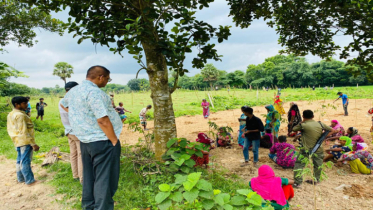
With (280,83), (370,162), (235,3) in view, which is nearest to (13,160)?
(235,3)

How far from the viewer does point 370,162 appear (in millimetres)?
4520

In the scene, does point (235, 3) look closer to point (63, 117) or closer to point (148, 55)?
point (148, 55)

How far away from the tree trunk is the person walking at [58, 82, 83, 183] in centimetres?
136

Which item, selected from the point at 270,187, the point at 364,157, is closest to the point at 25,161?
the point at 270,187

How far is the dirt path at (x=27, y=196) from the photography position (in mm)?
3090

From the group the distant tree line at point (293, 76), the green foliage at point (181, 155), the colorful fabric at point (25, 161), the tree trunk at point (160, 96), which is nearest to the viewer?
the green foliage at point (181, 155)

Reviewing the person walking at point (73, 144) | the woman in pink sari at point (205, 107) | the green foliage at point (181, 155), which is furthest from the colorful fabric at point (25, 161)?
the woman in pink sari at point (205, 107)

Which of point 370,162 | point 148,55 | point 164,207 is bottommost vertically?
point 370,162

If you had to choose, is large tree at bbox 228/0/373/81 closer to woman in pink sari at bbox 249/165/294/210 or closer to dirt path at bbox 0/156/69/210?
woman in pink sari at bbox 249/165/294/210

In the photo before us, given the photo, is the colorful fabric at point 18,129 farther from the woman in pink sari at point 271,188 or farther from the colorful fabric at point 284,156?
the colorful fabric at point 284,156

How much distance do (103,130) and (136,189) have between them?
161 centimetres

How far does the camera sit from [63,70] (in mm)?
49406

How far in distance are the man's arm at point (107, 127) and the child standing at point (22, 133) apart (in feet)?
7.81

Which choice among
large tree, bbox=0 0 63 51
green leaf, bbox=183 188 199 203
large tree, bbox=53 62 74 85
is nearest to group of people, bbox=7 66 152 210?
green leaf, bbox=183 188 199 203
